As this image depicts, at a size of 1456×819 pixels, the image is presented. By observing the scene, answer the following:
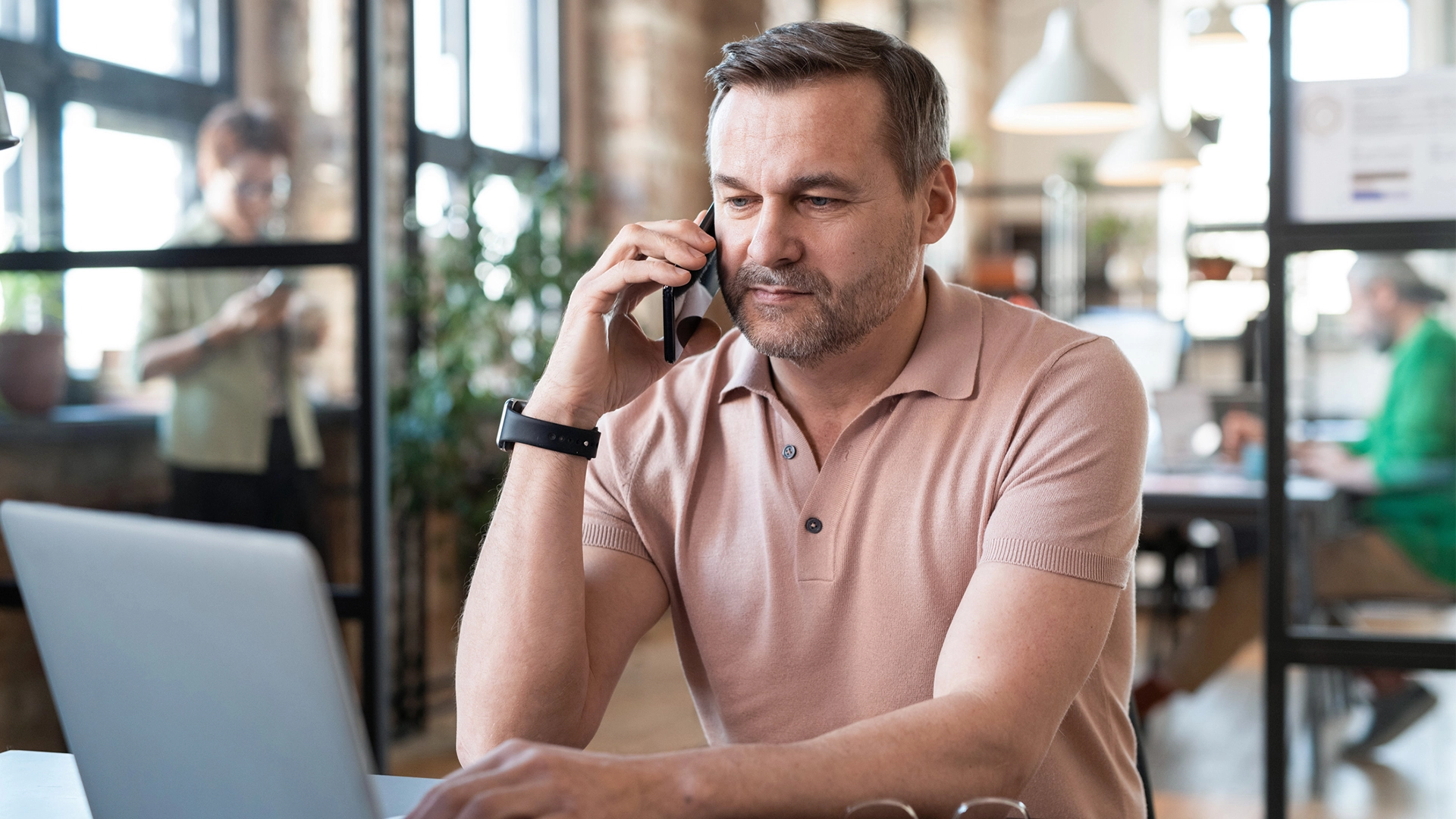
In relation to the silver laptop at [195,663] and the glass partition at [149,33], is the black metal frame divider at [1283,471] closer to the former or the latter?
the silver laptop at [195,663]

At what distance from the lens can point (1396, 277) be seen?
7.94ft

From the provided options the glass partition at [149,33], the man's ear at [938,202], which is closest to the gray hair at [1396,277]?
the man's ear at [938,202]

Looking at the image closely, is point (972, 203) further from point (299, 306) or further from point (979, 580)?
point (979, 580)

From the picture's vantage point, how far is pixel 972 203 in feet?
31.5

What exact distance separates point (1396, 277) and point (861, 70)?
4.85ft

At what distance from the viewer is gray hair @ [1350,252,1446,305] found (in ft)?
7.87

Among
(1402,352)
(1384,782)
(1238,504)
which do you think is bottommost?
(1384,782)

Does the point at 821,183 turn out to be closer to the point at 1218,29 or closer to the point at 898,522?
the point at 898,522

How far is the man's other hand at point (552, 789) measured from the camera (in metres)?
0.90

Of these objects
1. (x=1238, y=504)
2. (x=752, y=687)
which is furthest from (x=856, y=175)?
(x=1238, y=504)

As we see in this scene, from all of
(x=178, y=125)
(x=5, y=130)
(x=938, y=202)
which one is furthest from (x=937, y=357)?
(x=178, y=125)

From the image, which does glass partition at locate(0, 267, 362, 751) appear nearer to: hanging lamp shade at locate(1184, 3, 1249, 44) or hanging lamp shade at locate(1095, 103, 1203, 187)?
hanging lamp shade at locate(1095, 103, 1203, 187)

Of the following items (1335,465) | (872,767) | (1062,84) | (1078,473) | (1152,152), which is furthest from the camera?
(1152,152)

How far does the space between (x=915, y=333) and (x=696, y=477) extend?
0.96ft
